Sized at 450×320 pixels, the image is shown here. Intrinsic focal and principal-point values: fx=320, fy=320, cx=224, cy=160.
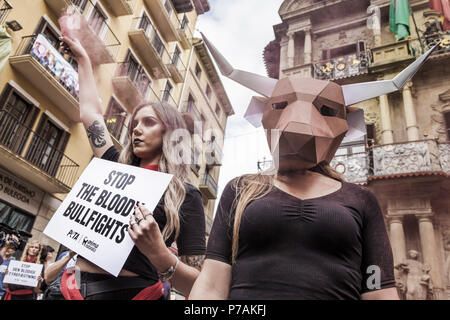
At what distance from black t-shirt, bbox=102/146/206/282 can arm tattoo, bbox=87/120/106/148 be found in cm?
49

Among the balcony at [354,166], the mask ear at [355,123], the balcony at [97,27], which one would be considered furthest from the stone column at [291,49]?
the mask ear at [355,123]

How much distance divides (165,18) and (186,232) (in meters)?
13.4

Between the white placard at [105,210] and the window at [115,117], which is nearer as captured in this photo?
the white placard at [105,210]

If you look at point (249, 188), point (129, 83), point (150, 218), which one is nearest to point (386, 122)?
point (249, 188)

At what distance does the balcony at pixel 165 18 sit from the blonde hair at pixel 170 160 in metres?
12.5

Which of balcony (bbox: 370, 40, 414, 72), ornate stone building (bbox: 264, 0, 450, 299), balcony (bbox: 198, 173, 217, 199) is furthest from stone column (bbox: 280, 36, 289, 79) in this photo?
balcony (bbox: 198, 173, 217, 199)

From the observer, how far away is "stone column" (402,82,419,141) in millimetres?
7027

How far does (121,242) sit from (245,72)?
788 millimetres

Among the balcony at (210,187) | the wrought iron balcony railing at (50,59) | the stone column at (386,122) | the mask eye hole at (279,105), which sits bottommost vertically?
the mask eye hole at (279,105)

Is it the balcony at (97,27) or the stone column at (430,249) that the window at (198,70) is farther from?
the stone column at (430,249)

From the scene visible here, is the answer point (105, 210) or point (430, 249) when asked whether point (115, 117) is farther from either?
point (105, 210)

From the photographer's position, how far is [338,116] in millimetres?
1100

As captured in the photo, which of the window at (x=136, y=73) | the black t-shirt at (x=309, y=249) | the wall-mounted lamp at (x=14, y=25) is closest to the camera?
the black t-shirt at (x=309, y=249)

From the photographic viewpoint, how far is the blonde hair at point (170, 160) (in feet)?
4.27
